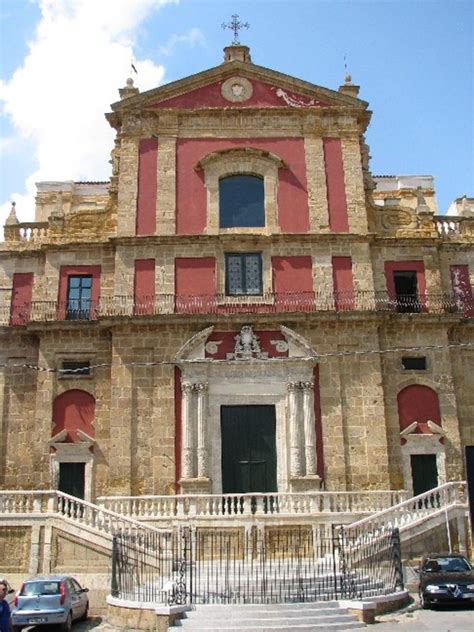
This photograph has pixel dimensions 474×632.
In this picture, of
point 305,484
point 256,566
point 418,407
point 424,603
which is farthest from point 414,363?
point 256,566

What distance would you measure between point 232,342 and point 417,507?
796cm

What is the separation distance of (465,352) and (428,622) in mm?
13070

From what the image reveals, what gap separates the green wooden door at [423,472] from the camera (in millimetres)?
24031

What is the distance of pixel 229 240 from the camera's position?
25953 mm

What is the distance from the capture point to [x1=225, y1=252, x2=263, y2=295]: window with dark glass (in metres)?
25.8

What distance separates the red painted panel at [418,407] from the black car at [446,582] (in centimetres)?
737

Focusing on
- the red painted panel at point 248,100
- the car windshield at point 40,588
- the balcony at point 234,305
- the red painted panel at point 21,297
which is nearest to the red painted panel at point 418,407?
the balcony at point 234,305

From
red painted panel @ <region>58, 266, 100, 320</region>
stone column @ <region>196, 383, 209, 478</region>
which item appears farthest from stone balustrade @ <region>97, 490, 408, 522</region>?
red painted panel @ <region>58, 266, 100, 320</region>

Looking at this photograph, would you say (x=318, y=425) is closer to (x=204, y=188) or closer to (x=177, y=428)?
(x=177, y=428)

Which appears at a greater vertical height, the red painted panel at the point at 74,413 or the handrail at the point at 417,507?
the red painted panel at the point at 74,413

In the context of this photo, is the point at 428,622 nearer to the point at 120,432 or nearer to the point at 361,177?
the point at 120,432

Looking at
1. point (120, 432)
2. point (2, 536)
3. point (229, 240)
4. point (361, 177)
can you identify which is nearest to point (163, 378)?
point (120, 432)

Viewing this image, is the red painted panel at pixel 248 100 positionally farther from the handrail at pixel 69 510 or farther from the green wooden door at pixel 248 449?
the handrail at pixel 69 510

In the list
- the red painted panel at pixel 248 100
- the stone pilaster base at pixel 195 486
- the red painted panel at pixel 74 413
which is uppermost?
the red painted panel at pixel 248 100
